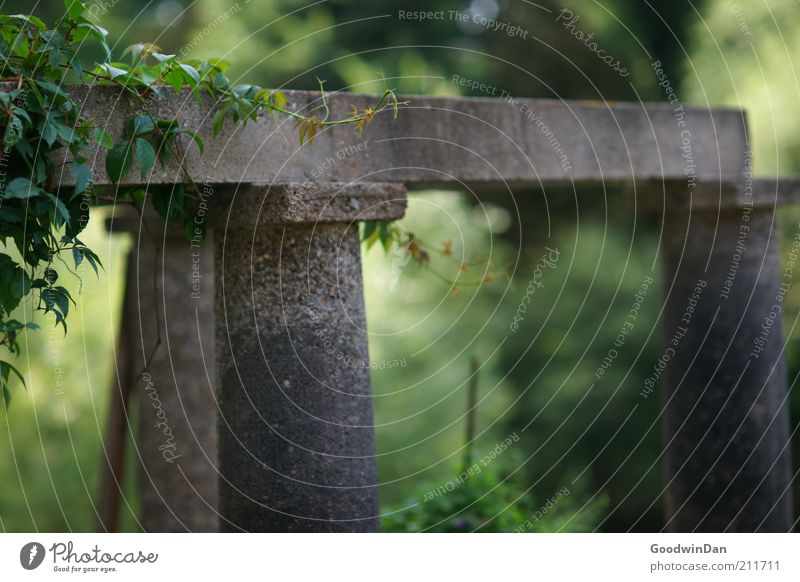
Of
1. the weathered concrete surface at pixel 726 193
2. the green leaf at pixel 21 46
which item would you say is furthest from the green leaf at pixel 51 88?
the weathered concrete surface at pixel 726 193

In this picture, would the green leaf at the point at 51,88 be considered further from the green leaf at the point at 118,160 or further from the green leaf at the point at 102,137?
the green leaf at the point at 118,160

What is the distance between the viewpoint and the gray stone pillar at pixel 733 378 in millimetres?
5906

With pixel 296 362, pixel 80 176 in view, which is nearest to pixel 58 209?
pixel 80 176

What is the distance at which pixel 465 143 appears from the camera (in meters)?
4.66

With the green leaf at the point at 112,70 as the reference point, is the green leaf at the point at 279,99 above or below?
below

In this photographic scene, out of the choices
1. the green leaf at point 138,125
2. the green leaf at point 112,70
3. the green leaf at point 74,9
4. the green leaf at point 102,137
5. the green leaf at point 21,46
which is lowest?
the green leaf at point 102,137

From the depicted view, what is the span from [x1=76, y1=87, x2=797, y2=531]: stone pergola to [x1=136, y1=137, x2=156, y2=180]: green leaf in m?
0.16

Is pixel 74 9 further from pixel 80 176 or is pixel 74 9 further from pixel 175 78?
pixel 80 176

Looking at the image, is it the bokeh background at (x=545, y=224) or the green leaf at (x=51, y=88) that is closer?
the green leaf at (x=51, y=88)

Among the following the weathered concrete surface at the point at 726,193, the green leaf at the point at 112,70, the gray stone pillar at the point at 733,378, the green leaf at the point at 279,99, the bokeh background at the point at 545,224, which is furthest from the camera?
the bokeh background at the point at 545,224

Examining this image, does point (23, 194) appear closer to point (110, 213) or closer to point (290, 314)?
point (290, 314)

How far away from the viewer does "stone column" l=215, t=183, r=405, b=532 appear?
389cm

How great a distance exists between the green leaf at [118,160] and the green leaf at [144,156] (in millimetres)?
47

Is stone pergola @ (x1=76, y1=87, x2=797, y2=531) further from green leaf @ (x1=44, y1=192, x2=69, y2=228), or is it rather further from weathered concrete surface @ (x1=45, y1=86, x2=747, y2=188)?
green leaf @ (x1=44, y1=192, x2=69, y2=228)
